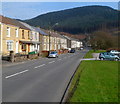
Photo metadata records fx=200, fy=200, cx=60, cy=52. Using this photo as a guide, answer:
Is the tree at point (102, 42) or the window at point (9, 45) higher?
the tree at point (102, 42)

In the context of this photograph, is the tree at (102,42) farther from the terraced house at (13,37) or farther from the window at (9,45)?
the window at (9,45)

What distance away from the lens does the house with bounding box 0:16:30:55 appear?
107 ft

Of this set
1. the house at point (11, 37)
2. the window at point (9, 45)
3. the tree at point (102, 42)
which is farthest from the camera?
the tree at point (102, 42)

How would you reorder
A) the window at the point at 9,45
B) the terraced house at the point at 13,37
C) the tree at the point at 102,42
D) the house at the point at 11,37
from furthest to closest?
the tree at the point at 102,42, the window at the point at 9,45, the terraced house at the point at 13,37, the house at the point at 11,37

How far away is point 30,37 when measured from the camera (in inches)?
1810

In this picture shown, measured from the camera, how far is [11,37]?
35344 mm

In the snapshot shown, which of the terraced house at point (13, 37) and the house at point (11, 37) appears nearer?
the house at point (11, 37)

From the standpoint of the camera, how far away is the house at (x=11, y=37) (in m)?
32.7

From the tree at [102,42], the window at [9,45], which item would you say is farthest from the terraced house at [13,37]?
the tree at [102,42]

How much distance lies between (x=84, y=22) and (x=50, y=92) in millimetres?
192137

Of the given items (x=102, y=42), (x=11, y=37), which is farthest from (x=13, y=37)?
(x=102, y=42)

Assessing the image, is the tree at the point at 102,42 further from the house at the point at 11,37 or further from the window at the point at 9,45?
the window at the point at 9,45

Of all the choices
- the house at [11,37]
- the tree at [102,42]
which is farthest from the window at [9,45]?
the tree at [102,42]

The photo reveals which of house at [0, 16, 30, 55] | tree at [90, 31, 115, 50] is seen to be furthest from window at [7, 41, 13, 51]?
tree at [90, 31, 115, 50]
